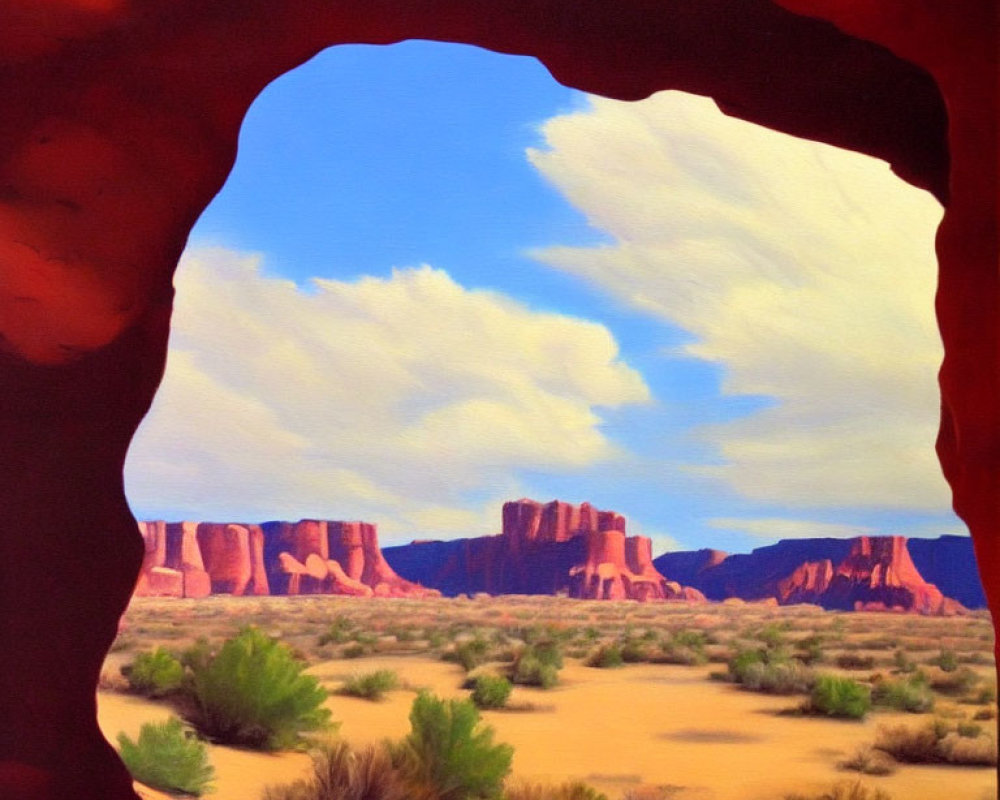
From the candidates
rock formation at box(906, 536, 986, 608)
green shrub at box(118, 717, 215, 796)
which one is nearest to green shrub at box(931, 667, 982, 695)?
rock formation at box(906, 536, 986, 608)

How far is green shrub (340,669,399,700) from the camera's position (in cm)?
525

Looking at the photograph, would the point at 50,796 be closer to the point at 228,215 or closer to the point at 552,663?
A: the point at 228,215

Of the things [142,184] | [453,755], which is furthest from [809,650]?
[142,184]

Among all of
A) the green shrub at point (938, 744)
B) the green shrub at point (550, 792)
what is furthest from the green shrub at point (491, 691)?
the green shrub at point (938, 744)

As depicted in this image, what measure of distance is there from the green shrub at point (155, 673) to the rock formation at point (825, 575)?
315 centimetres

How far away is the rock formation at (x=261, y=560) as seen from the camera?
5.77 metres

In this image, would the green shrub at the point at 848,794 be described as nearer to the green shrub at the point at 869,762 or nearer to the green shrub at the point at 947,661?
the green shrub at the point at 869,762

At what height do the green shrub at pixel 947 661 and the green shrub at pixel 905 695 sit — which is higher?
the green shrub at pixel 947 661

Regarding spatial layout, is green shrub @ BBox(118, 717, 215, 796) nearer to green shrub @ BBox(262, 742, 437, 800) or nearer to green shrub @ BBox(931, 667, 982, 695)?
green shrub @ BBox(262, 742, 437, 800)

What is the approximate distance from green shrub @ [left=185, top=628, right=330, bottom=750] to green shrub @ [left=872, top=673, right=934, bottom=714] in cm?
318

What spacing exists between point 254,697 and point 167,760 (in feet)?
2.24

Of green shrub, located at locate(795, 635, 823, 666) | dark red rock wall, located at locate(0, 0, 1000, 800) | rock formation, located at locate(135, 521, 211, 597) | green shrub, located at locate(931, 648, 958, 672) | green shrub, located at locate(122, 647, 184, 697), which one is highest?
dark red rock wall, located at locate(0, 0, 1000, 800)

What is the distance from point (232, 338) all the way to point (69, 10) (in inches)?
80.4

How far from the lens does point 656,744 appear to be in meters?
4.61
